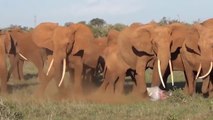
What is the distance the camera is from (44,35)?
64.3ft

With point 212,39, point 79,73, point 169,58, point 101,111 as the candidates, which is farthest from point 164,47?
point 101,111

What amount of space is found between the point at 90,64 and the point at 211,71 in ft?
17.2

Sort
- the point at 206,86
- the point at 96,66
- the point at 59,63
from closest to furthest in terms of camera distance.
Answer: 1. the point at 206,86
2. the point at 59,63
3. the point at 96,66

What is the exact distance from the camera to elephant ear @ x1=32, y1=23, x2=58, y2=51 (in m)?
19.2

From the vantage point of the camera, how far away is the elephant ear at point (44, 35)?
63.1 feet

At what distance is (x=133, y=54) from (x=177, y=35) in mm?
1620

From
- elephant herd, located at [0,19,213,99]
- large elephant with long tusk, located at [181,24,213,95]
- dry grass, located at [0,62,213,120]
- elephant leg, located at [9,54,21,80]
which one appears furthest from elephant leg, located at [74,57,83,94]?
elephant leg, located at [9,54,21,80]

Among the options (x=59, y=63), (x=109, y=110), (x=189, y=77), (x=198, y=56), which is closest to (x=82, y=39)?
(x=59, y=63)

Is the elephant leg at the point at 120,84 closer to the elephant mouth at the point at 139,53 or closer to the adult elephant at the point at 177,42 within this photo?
the elephant mouth at the point at 139,53

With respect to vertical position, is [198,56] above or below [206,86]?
above

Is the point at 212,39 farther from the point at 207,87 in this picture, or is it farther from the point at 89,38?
the point at 89,38

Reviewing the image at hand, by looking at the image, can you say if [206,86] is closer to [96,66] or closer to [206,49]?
[206,49]

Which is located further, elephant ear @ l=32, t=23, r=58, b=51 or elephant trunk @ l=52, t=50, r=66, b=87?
elephant ear @ l=32, t=23, r=58, b=51

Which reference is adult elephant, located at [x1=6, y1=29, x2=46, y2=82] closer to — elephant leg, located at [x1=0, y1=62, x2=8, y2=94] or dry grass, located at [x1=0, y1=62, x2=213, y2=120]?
elephant leg, located at [x1=0, y1=62, x2=8, y2=94]
